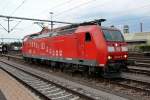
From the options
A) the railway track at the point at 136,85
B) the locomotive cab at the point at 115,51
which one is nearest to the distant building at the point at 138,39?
the locomotive cab at the point at 115,51

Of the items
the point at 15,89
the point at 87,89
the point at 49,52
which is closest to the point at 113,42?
the point at 87,89

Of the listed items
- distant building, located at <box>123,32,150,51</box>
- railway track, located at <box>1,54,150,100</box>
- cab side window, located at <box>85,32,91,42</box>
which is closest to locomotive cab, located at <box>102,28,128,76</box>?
railway track, located at <box>1,54,150,100</box>

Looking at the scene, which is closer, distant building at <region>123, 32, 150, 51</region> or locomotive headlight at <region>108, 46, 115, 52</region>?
locomotive headlight at <region>108, 46, 115, 52</region>

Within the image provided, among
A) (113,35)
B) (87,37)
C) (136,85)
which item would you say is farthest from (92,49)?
(136,85)

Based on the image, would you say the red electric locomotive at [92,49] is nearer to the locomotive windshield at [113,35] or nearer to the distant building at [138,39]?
the locomotive windshield at [113,35]

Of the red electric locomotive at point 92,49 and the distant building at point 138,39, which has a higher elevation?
the distant building at point 138,39

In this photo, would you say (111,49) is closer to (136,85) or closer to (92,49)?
(92,49)

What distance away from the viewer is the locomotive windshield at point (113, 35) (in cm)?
1842

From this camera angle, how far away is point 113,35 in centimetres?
1883

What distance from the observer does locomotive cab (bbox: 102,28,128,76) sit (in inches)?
698

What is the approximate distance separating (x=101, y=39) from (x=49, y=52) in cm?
988

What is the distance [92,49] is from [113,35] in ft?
4.98

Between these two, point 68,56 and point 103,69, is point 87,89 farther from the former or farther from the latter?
point 68,56

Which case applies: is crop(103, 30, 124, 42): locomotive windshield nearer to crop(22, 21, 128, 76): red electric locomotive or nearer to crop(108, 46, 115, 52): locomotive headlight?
crop(22, 21, 128, 76): red electric locomotive
